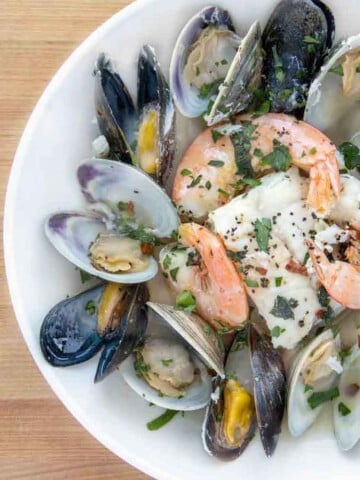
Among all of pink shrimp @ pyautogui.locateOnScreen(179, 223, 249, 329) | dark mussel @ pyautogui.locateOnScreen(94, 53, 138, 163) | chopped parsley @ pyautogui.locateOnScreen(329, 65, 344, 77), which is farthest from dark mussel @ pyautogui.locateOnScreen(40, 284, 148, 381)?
chopped parsley @ pyautogui.locateOnScreen(329, 65, 344, 77)

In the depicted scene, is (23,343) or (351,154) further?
(23,343)

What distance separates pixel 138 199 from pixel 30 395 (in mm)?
531

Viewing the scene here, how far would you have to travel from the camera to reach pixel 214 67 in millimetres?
1362

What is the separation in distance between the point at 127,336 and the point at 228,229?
0.25m

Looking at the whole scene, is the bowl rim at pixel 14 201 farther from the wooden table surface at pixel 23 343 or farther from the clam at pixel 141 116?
the wooden table surface at pixel 23 343

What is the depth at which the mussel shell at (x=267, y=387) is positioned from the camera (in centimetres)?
132

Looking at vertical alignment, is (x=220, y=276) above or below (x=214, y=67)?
below

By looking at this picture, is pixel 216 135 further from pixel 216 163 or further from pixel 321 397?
pixel 321 397

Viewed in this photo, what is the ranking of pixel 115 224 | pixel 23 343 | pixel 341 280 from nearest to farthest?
pixel 341 280
pixel 115 224
pixel 23 343

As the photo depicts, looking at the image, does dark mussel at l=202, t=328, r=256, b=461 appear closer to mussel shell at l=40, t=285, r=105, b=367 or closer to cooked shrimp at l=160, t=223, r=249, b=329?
cooked shrimp at l=160, t=223, r=249, b=329

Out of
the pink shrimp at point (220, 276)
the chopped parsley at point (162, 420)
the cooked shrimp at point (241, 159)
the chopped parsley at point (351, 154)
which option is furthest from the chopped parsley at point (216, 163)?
the chopped parsley at point (162, 420)

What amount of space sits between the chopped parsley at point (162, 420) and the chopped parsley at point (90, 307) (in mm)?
225

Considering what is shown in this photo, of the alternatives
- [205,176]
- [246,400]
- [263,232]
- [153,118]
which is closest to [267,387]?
[246,400]

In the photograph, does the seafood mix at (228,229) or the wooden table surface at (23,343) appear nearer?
the seafood mix at (228,229)
